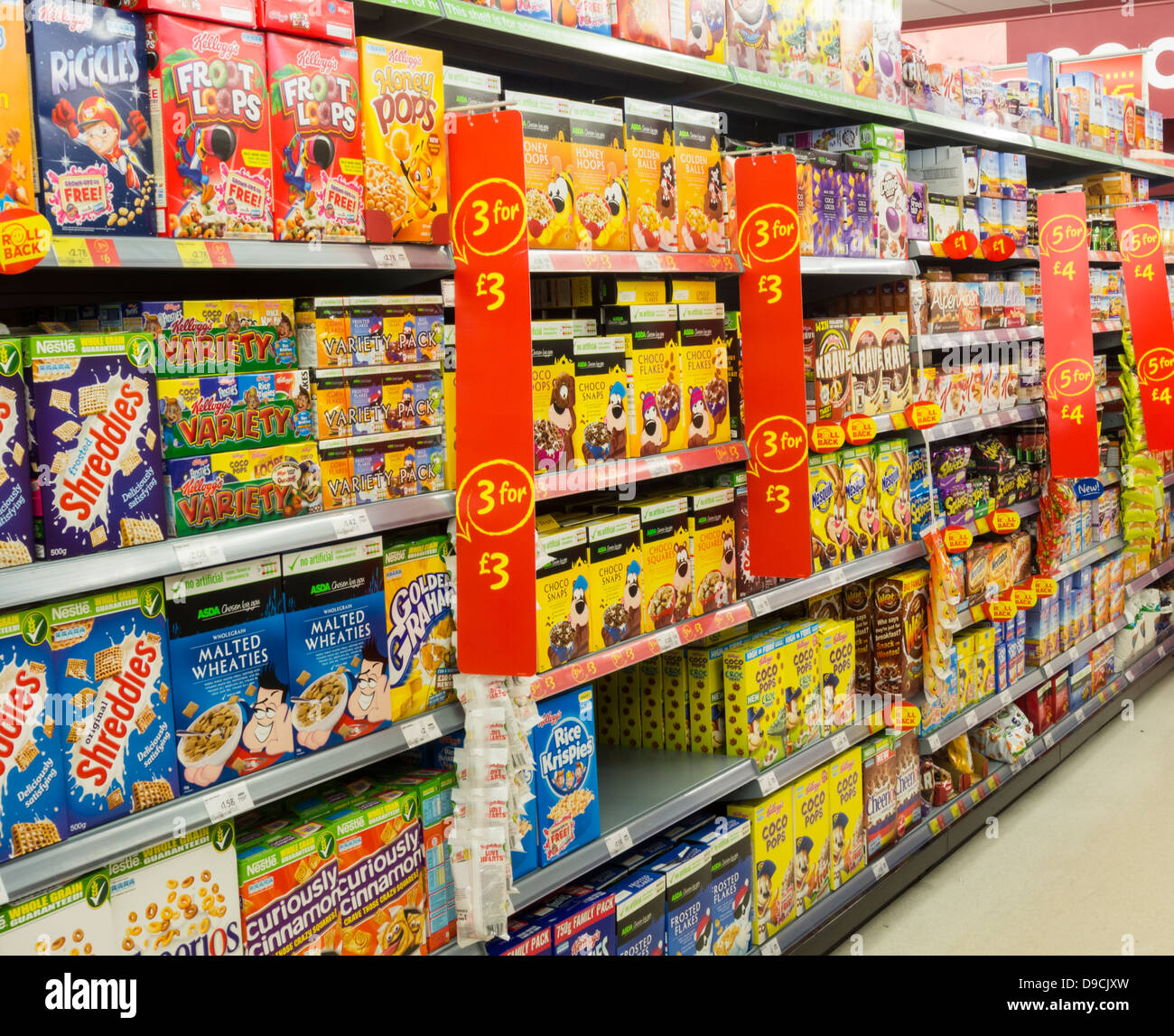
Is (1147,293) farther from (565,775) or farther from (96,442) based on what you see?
(96,442)

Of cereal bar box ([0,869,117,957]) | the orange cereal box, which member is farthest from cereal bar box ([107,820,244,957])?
the orange cereal box

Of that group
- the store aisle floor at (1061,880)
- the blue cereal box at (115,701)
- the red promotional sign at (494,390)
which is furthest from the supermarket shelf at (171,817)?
the store aisle floor at (1061,880)

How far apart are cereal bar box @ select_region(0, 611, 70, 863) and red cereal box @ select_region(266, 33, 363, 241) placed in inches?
28.6

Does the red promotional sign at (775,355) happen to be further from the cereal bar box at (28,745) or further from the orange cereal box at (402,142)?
the cereal bar box at (28,745)

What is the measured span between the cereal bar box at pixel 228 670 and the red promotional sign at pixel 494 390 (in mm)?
354

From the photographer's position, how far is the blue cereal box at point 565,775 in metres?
2.46

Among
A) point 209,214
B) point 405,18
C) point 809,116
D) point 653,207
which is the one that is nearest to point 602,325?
point 653,207

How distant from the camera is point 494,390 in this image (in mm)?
2064

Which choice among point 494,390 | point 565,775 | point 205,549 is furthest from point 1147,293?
point 205,549

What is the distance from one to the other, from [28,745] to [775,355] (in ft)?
5.87

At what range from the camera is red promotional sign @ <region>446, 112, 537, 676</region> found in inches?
79.9

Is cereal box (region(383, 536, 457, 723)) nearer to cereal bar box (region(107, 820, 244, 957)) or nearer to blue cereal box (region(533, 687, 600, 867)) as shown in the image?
blue cereal box (region(533, 687, 600, 867))
